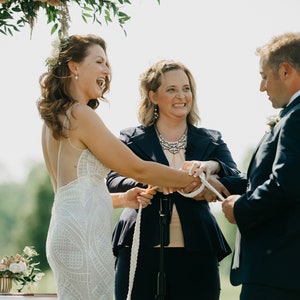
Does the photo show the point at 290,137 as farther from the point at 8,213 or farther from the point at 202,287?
the point at 8,213

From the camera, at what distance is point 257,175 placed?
15.1 ft

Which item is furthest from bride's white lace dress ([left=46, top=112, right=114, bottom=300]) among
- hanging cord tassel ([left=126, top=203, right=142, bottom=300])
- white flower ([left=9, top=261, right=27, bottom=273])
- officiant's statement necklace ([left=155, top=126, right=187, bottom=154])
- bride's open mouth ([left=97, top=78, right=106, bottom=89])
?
white flower ([left=9, top=261, right=27, bottom=273])

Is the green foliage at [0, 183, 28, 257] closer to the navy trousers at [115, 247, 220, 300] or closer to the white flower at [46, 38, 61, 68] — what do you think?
the navy trousers at [115, 247, 220, 300]

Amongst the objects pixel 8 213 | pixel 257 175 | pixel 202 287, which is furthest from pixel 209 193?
pixel 8 213

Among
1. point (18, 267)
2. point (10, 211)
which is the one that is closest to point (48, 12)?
point (18, 267)

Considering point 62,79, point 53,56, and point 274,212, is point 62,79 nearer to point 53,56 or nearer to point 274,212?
point 53,56

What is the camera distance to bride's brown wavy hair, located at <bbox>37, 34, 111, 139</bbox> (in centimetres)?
509

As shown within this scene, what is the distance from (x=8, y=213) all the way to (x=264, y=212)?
60.2m

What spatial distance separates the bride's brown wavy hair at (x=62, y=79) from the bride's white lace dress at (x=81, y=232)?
236mm

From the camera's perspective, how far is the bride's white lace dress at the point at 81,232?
191 inches

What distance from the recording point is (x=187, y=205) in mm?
5980

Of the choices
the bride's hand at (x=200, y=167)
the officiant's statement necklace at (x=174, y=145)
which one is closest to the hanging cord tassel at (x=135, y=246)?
the bride's hand at (x=200, y=167)

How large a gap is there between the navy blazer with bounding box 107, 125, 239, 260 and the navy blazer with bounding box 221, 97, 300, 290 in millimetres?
1249

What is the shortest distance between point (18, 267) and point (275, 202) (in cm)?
520
